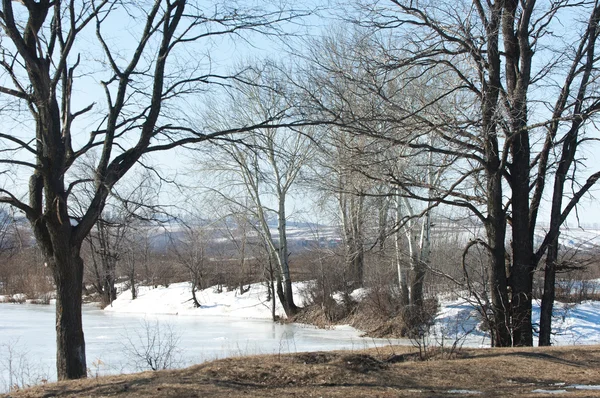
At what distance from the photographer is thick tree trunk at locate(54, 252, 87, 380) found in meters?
7.69

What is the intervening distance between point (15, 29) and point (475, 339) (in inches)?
622

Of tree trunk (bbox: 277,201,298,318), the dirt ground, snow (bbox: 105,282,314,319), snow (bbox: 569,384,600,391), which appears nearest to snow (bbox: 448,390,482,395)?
the dirt ground

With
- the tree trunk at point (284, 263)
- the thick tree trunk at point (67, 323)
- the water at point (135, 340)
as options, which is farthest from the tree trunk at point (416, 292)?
the thick tree trunk at point (67, 323)

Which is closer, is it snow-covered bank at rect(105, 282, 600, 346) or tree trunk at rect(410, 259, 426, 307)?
snow-covered bank at rect(105, 282, 600, 346)

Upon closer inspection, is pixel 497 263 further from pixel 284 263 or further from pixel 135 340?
pixel 284 263

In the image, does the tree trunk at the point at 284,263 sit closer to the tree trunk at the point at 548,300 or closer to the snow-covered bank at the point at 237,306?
the snow-covered bank at the point at 237,306

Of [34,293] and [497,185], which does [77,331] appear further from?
[34,293]

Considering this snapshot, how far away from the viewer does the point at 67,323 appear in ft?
25.4

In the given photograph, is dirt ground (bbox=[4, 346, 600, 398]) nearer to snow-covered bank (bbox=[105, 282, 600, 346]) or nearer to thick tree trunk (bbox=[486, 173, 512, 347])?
thick tree trunk (bbox=[486, 173, 512, 347])

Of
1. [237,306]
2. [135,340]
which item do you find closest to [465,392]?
[135,340]

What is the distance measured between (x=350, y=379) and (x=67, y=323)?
3966 millimetres

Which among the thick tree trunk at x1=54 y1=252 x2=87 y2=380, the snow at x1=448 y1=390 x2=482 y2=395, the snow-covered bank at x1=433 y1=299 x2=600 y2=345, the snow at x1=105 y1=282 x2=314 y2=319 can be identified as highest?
the thick tree trunk at x1=54 y1=252 x2=87 y2=380

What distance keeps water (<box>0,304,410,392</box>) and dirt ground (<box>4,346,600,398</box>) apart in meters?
4.21

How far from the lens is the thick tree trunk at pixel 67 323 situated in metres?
7.69
